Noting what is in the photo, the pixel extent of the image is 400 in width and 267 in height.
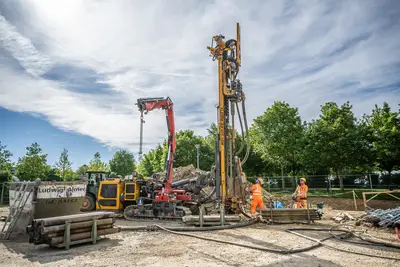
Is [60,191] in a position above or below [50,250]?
above

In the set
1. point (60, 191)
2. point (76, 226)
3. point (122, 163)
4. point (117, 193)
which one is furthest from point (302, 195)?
point (122, 163)

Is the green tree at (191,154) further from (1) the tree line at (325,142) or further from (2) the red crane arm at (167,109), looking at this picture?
(2) the red crane arm at (167,109)

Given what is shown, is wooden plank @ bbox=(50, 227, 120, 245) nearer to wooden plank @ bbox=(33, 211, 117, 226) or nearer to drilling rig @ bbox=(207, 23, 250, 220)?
wooden plank @ bbox=(33, 211, 117, 226)

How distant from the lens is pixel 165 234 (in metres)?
8.88

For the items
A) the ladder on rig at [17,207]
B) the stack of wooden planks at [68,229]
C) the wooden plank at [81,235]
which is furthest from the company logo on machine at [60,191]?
the wooden plank at [81,235]

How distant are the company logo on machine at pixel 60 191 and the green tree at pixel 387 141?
75.2 ft

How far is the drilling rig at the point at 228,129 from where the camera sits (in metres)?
11.6

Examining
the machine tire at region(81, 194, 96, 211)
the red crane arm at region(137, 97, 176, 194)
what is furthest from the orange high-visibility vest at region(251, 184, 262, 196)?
the machine tire at region(81, 194, 96, 211)

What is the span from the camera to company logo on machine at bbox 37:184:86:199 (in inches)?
356

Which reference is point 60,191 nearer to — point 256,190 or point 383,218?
point 256,190

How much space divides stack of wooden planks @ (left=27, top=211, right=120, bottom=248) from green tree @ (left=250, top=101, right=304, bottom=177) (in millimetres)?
23301

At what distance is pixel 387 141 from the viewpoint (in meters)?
22.9

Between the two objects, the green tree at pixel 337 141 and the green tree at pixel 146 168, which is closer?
the green tree at pixel 337 141

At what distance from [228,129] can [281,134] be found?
63.4 feet
